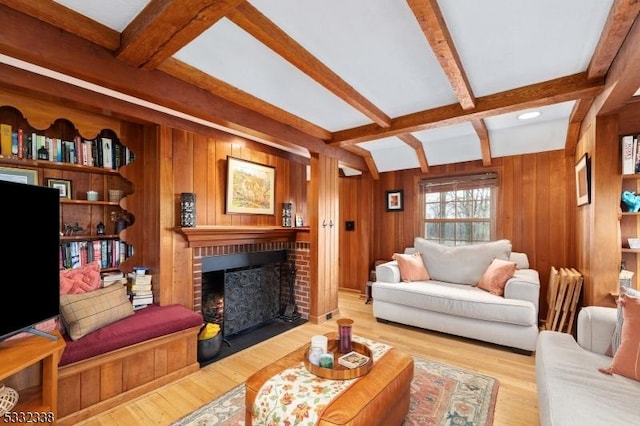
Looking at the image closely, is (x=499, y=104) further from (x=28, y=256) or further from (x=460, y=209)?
(x=28, y=256)

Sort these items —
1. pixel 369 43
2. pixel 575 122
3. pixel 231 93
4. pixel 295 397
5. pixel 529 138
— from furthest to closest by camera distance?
pixel 529 138
pixel 575 122
pixel 231 93
pixel 369 43
pixel 295 397

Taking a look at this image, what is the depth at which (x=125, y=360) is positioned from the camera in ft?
6.52

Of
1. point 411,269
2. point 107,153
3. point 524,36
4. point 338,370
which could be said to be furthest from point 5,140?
point 411,269

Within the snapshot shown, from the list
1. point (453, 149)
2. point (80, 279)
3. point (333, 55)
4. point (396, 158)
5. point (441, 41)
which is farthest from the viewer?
point (396, 158)

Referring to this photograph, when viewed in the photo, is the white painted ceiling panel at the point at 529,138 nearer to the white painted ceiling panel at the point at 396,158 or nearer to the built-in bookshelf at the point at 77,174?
the white painted ceiling panel at the point at 396,158

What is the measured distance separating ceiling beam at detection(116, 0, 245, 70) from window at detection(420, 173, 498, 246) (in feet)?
12.3

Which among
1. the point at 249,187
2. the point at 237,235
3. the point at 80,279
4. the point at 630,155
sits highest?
the point at 630,155

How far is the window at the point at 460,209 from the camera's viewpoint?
3.92 metres

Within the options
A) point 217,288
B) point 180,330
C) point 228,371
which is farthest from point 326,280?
point 180,330

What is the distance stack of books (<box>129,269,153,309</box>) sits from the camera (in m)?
2.47

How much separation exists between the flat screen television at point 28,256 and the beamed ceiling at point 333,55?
732mm

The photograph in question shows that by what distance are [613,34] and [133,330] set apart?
3503mm

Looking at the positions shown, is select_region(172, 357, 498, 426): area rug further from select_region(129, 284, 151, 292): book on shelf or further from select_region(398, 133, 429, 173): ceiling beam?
select_region(398, 133, 429, 173): ceiling beam

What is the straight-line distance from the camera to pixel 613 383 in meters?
1.41
